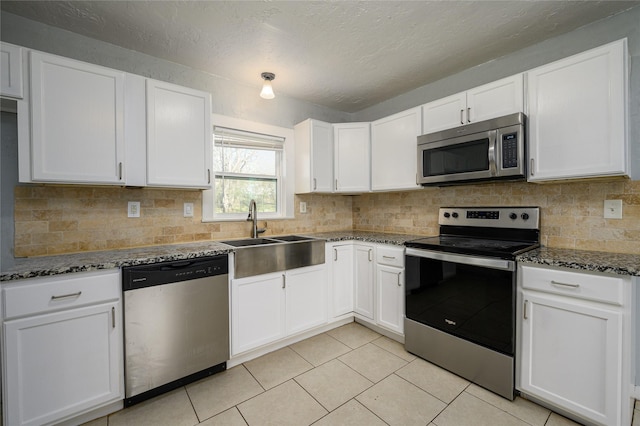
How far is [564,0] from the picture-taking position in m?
1.68

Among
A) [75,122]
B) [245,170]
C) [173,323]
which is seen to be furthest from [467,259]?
[75,122]

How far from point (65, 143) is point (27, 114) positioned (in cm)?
22

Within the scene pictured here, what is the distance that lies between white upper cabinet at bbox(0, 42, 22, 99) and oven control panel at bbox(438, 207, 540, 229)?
3232 mm

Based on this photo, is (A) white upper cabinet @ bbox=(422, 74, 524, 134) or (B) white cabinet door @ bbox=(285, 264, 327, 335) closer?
(A) white upper cabinet @ bbox=(422, 74, 524, 134)

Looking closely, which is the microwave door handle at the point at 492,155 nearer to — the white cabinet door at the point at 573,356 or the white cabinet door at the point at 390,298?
the white cabinet door at the point at 573,356

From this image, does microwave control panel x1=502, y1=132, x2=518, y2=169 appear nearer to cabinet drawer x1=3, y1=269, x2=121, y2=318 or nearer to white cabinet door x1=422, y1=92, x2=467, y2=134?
white cabinet door x1=422, y1=92, x2=467, y2=134

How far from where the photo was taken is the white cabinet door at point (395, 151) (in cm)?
261

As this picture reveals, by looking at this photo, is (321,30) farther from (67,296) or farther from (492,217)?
(67,296)

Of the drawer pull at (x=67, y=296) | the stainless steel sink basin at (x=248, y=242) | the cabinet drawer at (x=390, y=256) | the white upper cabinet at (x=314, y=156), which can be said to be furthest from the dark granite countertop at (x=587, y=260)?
the drawer pull at (x=67, y=296)

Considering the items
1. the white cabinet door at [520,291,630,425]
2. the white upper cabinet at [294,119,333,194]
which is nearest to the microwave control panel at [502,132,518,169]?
the white cabinet door at [520,291,630,425]

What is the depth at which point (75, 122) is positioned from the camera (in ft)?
5.69

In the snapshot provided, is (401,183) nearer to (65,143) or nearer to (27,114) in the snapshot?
(65,143)

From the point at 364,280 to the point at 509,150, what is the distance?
1666 mm

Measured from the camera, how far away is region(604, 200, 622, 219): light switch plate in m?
1.79
